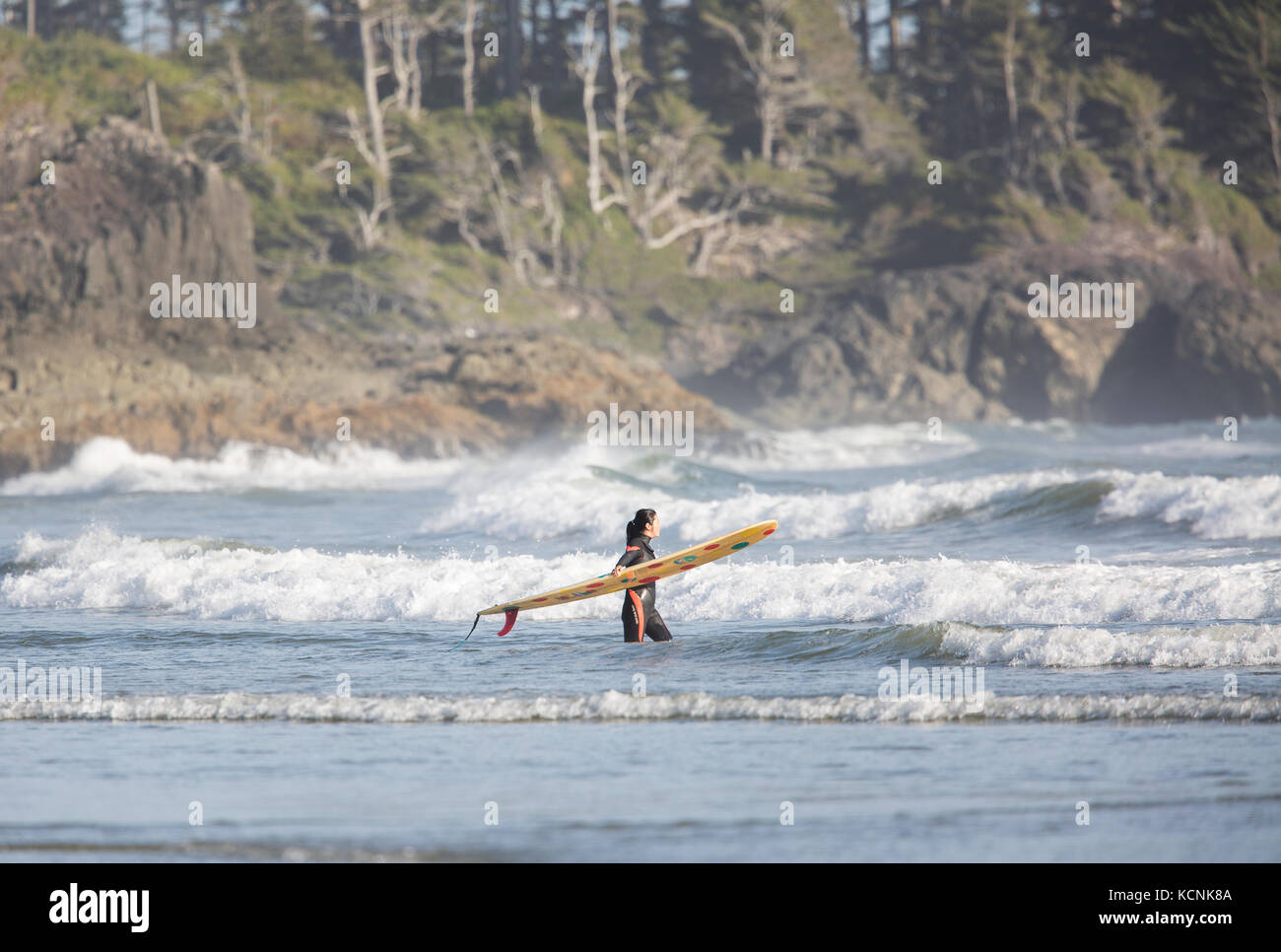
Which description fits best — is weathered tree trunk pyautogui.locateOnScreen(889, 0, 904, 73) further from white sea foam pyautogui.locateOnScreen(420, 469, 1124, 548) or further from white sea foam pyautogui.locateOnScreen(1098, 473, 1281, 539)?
white sea foam pyautogui.locateOnScreen(1098, 473, 1281, 539)

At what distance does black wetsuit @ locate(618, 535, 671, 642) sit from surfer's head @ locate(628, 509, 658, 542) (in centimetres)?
4

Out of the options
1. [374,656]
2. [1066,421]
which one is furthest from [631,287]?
[374,656]

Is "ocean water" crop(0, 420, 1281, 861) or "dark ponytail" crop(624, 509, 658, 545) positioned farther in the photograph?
"dark ponytail" crop(624, 509, 658, 545)

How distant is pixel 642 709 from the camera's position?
8711 mm

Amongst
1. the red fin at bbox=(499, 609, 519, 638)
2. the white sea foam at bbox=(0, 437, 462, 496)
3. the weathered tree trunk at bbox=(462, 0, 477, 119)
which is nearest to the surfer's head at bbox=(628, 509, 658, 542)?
the red fin at bbox=(499, 609, 519, 638)

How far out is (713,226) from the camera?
172 ft

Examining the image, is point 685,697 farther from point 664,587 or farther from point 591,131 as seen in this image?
point 591,131

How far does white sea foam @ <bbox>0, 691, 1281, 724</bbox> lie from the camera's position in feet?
26.8

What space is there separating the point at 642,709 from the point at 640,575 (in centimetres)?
218

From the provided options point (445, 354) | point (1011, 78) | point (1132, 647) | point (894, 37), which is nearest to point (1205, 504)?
point (1132, 647)

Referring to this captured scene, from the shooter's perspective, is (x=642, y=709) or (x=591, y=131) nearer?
(x=642, y=709)

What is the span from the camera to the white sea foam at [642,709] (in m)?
8.18

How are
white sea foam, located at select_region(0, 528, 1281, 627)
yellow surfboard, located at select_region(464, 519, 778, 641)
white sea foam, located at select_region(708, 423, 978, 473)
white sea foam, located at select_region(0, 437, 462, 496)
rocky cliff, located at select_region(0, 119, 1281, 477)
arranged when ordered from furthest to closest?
white sea foam, located at select_region(708, 423, 978, 473), rocky cliff, located at select_region(0, 119, 1281, 477), white sea foam, located at select_region(0, 437, 462, 496), white sea foam, located at select_region(0, 528, 1281, 627), yellow surfboard, located at select_region(464, 519, 778, 641)
